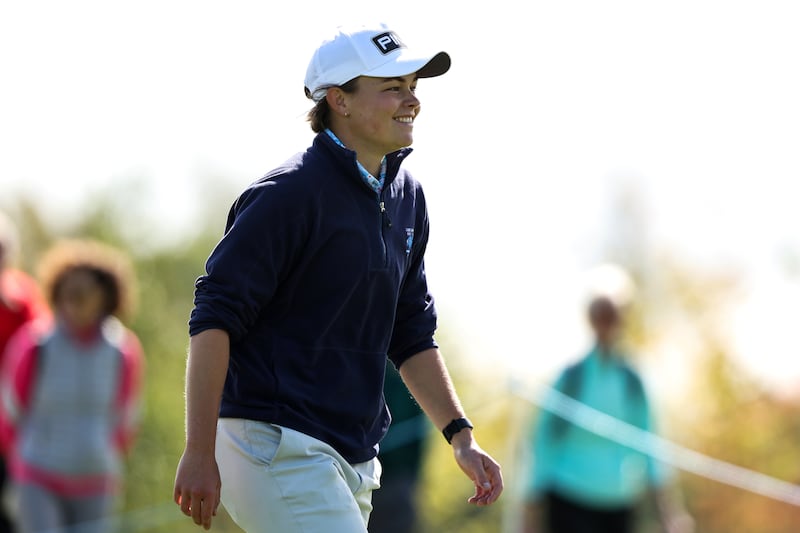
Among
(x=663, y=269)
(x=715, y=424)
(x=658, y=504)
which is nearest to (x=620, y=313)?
(x=658, y=504)

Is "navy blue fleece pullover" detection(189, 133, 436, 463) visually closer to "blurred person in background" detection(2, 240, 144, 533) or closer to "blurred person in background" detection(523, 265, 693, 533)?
"blurred person in background" detection(523, 265, 693, 533)

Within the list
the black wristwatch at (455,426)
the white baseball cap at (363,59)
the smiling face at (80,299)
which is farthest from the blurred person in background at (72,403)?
the white baseball cap at (363,59)

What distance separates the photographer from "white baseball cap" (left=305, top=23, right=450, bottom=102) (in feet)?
12.0

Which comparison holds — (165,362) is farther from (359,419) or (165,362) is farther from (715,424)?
(359,419)

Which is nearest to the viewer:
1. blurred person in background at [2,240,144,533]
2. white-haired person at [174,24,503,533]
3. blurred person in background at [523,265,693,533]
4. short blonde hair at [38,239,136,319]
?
white-haired person at [174,24,503,533]

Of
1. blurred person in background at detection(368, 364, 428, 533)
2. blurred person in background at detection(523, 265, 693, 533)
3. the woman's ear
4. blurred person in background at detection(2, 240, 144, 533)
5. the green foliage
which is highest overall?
the woman's ear

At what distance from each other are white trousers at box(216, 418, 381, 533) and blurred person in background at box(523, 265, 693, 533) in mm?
3846

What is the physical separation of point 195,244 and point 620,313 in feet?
78.2

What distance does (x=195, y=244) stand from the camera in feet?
100

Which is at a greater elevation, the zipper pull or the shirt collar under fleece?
the shirt collar under fleece

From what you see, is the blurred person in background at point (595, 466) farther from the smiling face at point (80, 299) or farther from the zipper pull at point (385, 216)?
the zipper pull at point (385, 216)

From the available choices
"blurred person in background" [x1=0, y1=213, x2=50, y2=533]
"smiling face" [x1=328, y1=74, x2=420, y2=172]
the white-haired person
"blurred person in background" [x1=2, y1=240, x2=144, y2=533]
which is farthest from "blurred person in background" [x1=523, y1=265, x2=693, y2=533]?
"smiling face" [x1=328, y1=74, x2=420, y2=172]

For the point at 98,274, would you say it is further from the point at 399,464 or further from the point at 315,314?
the point at 315,314

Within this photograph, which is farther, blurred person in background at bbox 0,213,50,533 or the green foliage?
the green foliage
